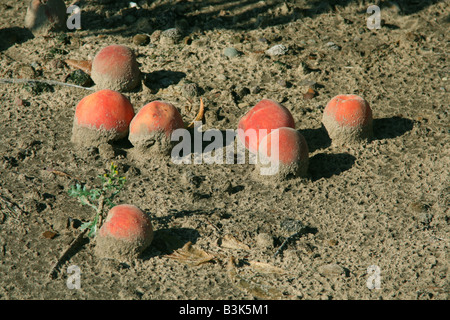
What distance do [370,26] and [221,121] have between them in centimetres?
218

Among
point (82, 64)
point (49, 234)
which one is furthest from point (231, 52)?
point (49, 234)

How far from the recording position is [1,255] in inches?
144

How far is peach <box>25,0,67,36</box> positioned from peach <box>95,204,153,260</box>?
9.98ft

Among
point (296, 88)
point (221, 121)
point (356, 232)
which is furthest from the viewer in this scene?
point (296, 88)

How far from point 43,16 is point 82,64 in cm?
80

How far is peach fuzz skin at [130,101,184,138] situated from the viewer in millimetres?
4422

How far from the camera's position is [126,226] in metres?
3.57

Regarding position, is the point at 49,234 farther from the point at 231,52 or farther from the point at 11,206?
the point at 231,52

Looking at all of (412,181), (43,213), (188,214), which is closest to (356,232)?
(412,181)

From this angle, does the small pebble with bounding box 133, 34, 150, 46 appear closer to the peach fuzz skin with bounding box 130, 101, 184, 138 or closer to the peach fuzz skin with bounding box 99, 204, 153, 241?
the peach fuzz skin with bounding box 130, 101, 184, 138

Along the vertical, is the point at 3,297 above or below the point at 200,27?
below

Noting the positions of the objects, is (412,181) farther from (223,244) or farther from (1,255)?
(1,255)

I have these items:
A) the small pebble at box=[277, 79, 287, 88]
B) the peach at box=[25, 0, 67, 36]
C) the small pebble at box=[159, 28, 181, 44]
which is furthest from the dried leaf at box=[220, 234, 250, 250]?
the peach at box=[25, 0, 67, 36]

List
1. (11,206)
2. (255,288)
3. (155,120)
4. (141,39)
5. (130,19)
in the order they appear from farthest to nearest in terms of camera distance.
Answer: (130,19), (141,39), (155,120), (11,206), (255,288)
